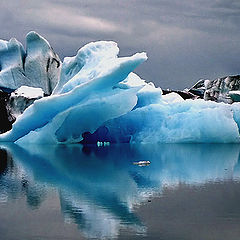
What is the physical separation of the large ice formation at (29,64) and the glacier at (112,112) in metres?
8.63

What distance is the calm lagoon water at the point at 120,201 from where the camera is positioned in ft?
14.7

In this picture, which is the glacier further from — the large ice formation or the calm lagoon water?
the large ice formation

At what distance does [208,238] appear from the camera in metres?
4.23

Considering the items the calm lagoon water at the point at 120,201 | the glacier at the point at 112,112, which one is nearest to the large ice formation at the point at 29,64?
the glacier at the point at 112,112

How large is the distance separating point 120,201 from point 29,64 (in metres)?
22.0

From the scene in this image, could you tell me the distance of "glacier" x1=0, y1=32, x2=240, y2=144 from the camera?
586 inches

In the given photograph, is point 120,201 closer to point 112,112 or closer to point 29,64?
point 112,112

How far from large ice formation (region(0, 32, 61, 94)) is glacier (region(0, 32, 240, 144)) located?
863cm

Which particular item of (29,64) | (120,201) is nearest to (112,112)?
(120,201)

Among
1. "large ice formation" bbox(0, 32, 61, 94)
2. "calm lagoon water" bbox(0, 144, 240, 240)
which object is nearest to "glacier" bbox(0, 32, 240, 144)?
"calm lagoon water" bbox(0, 144, 240, 240)

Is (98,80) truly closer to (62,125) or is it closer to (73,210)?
(62,125)

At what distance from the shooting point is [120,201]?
5969 millimetres

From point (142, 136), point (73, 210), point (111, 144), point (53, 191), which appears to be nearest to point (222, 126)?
point (142, 136)

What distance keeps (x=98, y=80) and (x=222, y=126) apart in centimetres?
438
